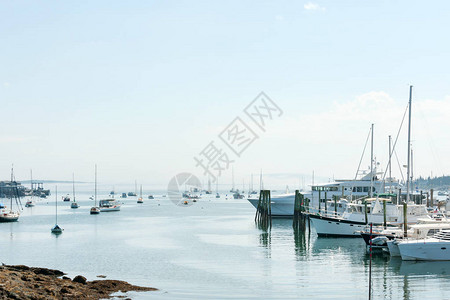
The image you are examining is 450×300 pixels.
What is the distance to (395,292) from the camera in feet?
110

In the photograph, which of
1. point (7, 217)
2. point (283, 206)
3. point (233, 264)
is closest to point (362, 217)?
point (233, 264)

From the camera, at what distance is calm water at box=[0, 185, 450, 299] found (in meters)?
33.7

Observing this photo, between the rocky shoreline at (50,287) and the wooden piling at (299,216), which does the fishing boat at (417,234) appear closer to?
the rocky shoreline at (50,287)

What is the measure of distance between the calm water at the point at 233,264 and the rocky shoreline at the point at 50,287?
206cm

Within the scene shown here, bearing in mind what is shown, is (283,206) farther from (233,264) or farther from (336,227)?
(233,264)

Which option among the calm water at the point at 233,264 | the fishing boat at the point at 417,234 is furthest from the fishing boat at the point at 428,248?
the fishing boat at the point at 417,234

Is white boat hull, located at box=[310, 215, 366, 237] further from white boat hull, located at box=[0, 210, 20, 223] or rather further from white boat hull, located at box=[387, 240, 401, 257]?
white boat hull, located at box=[0, 210, 20, 223]

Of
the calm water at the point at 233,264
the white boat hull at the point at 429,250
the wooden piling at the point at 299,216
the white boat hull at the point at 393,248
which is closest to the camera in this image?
the calm water at the point at 233,264

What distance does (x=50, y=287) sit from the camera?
95.3ft

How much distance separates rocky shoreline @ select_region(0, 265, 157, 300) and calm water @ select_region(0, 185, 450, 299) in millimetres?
2062

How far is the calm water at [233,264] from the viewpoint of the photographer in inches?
1325

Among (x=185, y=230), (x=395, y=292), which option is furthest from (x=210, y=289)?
(x=185, y=230)

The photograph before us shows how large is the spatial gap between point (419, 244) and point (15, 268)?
32284 millimetres

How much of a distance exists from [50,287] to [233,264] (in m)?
19.2
